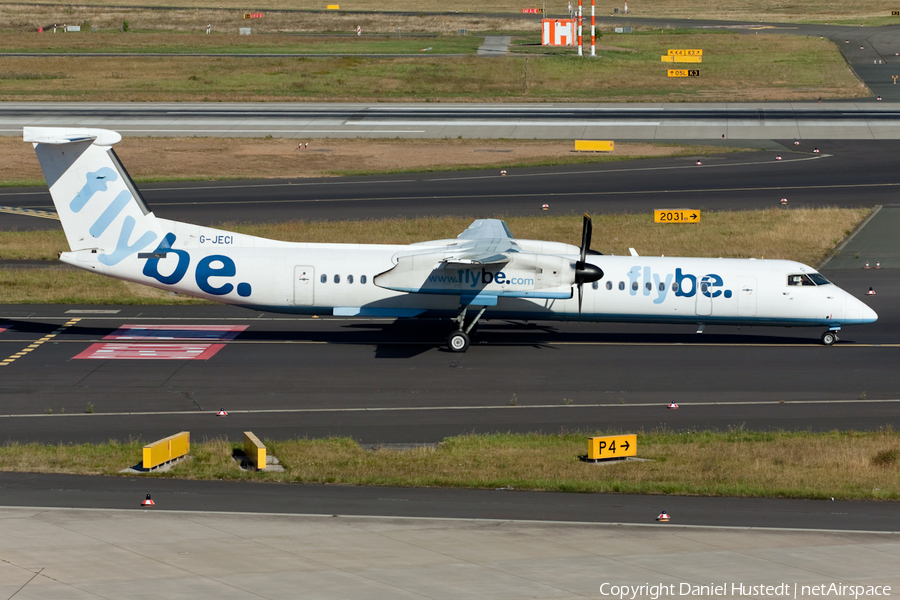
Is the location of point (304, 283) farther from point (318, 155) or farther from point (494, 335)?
point (318, 155)

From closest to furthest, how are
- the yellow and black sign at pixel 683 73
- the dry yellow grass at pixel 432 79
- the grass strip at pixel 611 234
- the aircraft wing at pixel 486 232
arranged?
the aircraft wing at pixel 486 232 → the grass strip at pixel 611 234 → the dry yellow grass at pixel 432 79 → the yellow and black sign at pixel 683 73

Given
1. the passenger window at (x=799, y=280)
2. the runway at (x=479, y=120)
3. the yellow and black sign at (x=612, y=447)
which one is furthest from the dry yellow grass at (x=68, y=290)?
the runway at (x=479, y=120)

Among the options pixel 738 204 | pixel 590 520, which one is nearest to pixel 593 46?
pixel 738 204

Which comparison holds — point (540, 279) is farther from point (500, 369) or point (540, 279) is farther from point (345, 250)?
point (345, 250)

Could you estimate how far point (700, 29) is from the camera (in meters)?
118

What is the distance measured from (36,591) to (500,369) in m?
18.1

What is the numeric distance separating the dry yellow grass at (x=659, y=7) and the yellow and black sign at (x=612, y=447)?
12431 cm

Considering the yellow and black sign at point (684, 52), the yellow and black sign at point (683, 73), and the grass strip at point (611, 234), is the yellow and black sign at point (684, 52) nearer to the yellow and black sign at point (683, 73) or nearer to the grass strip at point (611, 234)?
the yellow and black sign at point (683, 73)

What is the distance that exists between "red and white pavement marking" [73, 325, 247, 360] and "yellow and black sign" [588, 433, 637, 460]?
1439 cm

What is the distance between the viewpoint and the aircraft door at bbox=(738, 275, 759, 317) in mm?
33438

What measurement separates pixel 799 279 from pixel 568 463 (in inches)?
561

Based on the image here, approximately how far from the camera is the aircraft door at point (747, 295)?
33438 mm

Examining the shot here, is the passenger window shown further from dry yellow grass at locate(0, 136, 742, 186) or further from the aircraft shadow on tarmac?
dry yellow grass at locate(0, 136, 742, 186)

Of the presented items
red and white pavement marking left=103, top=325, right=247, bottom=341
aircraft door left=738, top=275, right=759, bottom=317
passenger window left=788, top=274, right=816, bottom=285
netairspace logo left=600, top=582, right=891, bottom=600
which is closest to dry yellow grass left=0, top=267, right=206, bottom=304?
red and white pavement marking left=103, top=325, right=247, bottom=341
